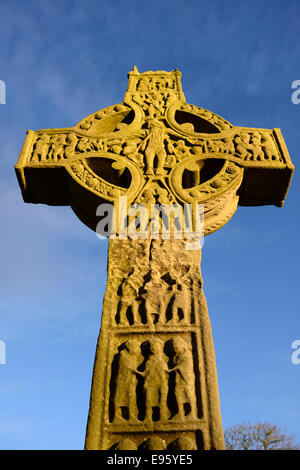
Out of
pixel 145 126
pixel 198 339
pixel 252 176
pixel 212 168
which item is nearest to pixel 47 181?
pixel 145 126

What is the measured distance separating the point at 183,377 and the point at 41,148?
2.68 metres

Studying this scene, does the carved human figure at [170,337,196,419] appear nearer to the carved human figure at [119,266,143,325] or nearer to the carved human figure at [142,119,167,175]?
the carved human figure at [119,266,143,325]

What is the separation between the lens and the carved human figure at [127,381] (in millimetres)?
2666

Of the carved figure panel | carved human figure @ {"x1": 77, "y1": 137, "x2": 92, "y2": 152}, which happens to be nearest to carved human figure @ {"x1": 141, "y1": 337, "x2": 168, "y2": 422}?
the carved figure panel

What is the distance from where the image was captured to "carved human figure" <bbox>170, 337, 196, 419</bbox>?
265 cm

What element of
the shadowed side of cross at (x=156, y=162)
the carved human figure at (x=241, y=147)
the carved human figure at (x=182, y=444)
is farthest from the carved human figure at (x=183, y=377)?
the carved human figure at (x=241, y=147)

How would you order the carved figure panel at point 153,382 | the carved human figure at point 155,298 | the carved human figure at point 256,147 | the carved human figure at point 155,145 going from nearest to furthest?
the carved figure panel at point 153,382, the carved human figure at point 155,298, the carved human figure at point 155,145, the carved human figure at point 256,147

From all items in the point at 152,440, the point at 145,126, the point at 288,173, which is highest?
the point at 145,126

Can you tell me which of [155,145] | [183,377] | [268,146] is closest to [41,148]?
[155,145]

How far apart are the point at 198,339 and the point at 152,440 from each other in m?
0.71

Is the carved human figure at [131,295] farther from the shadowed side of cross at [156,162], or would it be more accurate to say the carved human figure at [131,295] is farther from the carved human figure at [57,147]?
the carved human figure at [57,147]

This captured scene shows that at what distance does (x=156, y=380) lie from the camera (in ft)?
9.01

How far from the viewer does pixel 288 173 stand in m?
4.20
